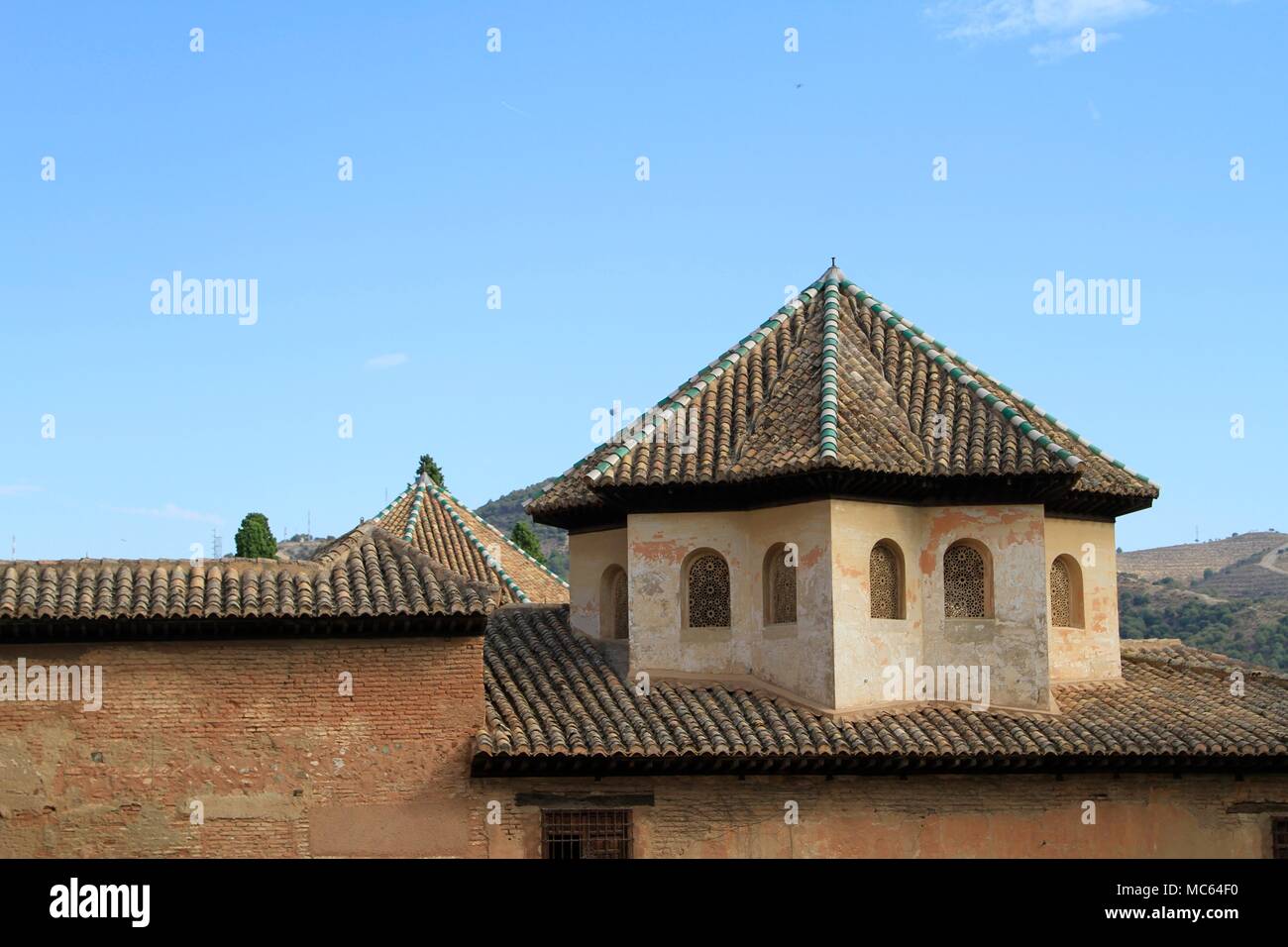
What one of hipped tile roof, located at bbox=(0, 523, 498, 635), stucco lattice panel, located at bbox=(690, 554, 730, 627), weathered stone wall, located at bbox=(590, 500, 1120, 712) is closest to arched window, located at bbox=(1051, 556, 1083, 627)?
weathered stone wall, located at bbox=(590, 500, 1120, 712)

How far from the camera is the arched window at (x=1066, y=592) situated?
1958 cm

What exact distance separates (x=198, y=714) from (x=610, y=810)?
406 centimetres

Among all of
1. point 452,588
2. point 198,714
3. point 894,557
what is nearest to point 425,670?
point 452,588

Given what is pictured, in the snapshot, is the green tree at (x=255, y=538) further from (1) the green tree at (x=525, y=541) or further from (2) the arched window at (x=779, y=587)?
(2) the arched window at (x=779, y=587)

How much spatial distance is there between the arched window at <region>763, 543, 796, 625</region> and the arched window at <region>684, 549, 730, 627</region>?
17.6 inches

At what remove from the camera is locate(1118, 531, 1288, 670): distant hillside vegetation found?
170 feet

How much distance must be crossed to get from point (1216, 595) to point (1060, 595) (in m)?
47.1

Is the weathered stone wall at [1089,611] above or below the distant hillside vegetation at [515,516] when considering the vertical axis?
below

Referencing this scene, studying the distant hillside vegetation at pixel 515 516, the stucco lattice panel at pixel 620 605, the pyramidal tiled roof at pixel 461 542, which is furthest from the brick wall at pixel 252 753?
the distant hillside vegetation at pixel 515 516

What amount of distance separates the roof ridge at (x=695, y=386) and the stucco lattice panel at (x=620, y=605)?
1433 mm

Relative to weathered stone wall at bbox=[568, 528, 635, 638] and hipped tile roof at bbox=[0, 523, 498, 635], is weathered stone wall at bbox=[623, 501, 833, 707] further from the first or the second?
hipped tile roof at bbox=[0, 523, 498, 635]

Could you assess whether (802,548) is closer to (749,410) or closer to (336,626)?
(749,410)

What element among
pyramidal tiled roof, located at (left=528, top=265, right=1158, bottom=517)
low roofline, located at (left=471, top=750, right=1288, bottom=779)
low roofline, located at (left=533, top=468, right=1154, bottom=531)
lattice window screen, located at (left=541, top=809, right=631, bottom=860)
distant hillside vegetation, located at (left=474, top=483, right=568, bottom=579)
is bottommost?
lattice window screen, located at (left=541, top=809, right=631, bottom=860)

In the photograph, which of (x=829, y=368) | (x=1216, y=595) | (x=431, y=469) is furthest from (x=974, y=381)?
(x=1216, y=595)
